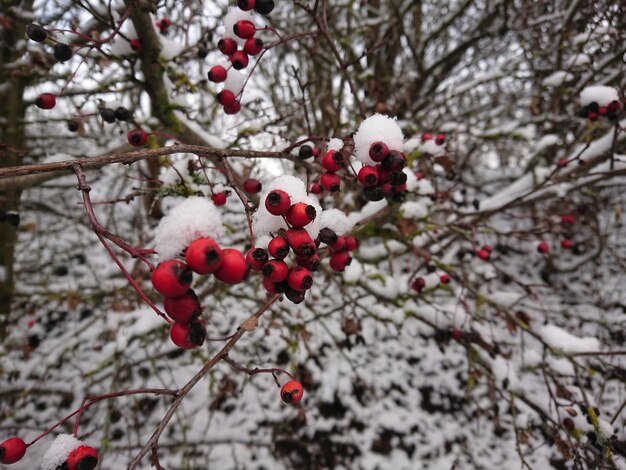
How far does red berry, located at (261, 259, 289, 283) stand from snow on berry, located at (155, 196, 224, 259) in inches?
6.2

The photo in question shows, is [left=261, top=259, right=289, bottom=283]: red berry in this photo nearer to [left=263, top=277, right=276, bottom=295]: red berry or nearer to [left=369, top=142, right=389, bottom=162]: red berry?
[left=263, top=277, right=276, bottom=295]: red berry

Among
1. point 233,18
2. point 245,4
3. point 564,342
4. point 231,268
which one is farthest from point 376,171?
point 564,342

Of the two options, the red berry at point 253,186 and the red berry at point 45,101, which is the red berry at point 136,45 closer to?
the red berry at point 45,101

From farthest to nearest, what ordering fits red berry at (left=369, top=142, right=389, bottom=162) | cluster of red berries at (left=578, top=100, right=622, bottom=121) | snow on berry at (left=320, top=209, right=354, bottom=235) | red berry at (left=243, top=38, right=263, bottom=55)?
cluster of red berries at (left=578, top=100, right=622, bottom=121)
red berry at (left=243, top=38, right=263, bottom=55)
snow on berry at (left=320, top=209, right=354, bottom=235)
red berry at (left=369, top=142, right=389, bottom=162)

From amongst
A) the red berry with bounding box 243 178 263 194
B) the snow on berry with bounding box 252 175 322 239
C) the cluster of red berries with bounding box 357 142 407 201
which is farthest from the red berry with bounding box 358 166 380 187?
the red berry with bounding box 243 178 263 194

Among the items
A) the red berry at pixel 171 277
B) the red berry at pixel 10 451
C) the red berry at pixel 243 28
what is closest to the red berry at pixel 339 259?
the red berry at pixel 171 277

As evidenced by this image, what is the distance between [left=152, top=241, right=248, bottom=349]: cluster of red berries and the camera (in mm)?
691

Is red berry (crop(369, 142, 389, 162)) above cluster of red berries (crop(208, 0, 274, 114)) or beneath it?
beneath

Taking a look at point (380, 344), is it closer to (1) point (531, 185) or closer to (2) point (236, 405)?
(2) point (236, 405)

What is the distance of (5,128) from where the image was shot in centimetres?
291

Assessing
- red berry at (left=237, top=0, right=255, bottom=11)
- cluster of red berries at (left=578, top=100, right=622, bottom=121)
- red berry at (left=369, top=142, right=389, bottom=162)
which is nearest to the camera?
red berry at (left=369, top=142, right=389, bottom=162)

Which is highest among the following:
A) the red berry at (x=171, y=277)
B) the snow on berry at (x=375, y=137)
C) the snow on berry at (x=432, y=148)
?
the snow on berry at (x=432, y=148)

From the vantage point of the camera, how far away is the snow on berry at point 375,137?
108 cm

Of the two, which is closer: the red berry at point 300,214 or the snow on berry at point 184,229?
the snow on berry at point 184,229
